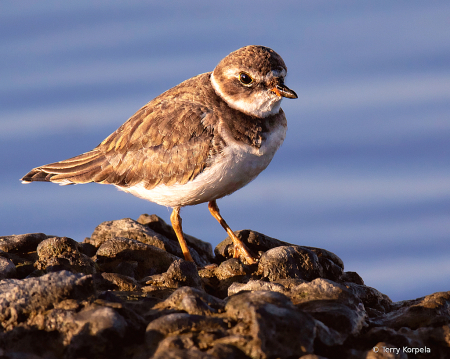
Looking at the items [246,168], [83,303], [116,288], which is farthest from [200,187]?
[83,303]

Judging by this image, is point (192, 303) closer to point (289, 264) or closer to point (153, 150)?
point (289, 264)

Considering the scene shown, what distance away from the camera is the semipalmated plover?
9445 mm

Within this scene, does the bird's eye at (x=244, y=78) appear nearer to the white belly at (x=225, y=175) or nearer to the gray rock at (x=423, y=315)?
the white belly at (x=225, y=175)

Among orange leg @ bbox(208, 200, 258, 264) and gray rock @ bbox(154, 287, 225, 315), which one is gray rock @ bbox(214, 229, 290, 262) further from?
gray rock @ bbox(154, 287, 225, 315)

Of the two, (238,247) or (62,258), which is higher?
(238,247)

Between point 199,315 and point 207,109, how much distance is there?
462cm

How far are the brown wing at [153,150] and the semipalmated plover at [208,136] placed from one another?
0.06 ft

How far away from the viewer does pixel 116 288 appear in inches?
313

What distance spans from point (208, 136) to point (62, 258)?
3111 millimetres

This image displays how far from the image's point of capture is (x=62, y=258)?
8.24m

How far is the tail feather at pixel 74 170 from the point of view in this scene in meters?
10.8

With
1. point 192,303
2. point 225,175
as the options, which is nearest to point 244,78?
point 225,175

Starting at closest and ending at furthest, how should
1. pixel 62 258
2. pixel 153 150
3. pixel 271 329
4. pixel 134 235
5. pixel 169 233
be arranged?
pixel 271 329 → pixel 62 258 → pixel 153 150 → pixel 134 235 → pixel 169 233

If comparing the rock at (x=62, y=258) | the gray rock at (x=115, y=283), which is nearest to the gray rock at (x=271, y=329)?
the gray rock at (x=115, y=283)
